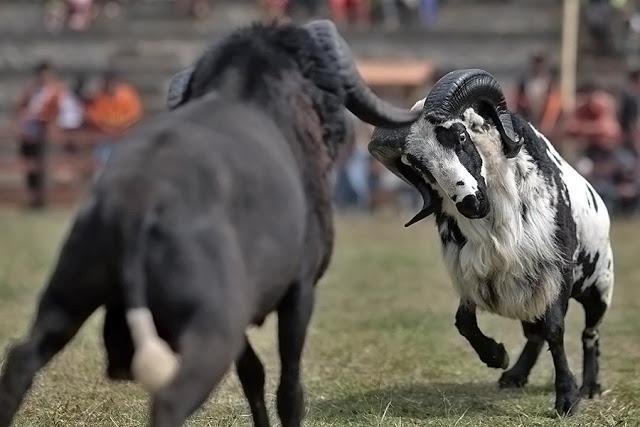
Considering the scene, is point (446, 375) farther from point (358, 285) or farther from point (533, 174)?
point (358, 285)

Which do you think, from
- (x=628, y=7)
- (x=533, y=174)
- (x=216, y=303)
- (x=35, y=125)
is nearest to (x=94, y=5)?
(x=35, y=125)

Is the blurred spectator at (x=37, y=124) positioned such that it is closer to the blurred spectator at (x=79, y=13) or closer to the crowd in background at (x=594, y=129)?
the crowd in background at (x=594, y=129)

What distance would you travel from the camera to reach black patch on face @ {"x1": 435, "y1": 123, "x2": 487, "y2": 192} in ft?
23.5

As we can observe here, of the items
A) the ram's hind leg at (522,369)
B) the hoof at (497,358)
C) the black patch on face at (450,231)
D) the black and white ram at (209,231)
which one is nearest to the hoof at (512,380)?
the ram's hind leg at (522,369)

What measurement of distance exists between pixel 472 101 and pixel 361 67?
17341mm

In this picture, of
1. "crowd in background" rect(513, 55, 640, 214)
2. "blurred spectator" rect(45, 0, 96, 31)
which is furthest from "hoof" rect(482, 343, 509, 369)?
"blurred spectator" rect(45, 0, 96, 31)

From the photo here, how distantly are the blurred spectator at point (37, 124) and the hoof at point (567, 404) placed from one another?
15880mm

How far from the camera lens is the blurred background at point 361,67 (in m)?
21.3

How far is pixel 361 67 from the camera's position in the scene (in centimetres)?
2452

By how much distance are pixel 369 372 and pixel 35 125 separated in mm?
14491

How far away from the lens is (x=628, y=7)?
84.1 ft

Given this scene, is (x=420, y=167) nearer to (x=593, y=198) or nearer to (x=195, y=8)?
(x=593, y=198)

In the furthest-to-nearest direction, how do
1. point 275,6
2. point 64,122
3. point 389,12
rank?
point 389,12
point 275,6
point 64,122

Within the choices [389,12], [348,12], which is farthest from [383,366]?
[389,12]
